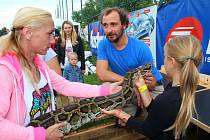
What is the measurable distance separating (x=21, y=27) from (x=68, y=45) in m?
5.96

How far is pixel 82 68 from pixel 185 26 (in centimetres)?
315

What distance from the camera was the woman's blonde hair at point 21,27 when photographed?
96.7 inches

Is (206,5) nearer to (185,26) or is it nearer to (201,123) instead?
(185,26)

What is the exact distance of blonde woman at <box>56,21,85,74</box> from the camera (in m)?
8.40

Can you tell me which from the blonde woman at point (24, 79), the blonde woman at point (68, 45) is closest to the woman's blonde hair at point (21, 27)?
the blonde woman at point (24, 79)

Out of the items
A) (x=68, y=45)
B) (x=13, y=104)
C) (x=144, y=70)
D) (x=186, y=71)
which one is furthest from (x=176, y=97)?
(x=68, y=45)

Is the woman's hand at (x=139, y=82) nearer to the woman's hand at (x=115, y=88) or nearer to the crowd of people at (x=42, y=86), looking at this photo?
the crowd of people at (x=42, y=86)

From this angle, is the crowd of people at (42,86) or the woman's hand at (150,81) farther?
the woman's hand at (150,81)

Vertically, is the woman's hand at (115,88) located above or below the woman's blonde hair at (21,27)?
below

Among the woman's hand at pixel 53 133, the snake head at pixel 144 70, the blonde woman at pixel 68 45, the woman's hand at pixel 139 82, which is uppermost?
the blonde woman at pixel 68 45

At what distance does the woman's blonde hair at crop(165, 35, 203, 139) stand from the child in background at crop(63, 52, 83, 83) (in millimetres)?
5524

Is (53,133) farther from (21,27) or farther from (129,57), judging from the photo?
(129,57)

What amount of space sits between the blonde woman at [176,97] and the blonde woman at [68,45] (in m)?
5.93

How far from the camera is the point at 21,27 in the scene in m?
2.47
